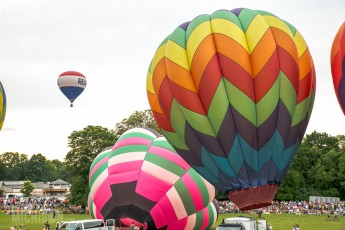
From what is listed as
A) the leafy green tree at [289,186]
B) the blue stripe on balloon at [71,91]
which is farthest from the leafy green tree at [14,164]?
the blue stripe on balloon at [71,91]

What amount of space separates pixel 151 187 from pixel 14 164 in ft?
446

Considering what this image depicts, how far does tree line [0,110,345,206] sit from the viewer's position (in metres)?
49.0

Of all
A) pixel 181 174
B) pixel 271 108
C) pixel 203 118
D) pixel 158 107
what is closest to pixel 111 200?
pixel 181 174

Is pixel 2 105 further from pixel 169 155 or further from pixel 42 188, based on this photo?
pixel 42 188

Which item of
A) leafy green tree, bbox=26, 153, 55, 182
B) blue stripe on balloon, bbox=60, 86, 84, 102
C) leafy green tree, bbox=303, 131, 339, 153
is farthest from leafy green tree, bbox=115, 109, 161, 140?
leafy green tree, bbox=26, 153, 55, 182

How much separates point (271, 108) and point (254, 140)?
1073 mm

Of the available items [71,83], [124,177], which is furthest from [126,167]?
[71,83]

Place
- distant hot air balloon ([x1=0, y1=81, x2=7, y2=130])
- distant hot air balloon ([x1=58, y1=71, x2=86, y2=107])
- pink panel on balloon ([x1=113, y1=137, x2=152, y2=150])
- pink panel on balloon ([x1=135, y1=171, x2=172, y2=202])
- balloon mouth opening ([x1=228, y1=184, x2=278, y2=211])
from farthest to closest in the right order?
distant hot air balloon ([x1=58, y1=71, x2=86, y2=107]) < distant hot air balloon ([x1=0, y1=81, x2=7, y2=130]) < pink panel on balloon ([x1=113, y1=137, x2=152, y2=150]) < pink panel on balloon ([x1=135, y1=171, x2=172, y2=202]) < balloon mouth opening ([x1=228, y1=184, x2=278, y2=211])

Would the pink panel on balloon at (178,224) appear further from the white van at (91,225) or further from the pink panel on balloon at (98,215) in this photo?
the pink panel on balloon at (98,215)

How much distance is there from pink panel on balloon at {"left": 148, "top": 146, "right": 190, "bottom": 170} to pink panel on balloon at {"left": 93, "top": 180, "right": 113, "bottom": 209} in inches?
86.9

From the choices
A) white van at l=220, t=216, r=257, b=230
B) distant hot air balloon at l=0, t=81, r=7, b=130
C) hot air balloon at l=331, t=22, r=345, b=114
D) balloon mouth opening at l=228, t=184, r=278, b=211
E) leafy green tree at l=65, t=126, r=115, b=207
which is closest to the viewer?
hot air balloon at l=331, t=22, r=345, b=114

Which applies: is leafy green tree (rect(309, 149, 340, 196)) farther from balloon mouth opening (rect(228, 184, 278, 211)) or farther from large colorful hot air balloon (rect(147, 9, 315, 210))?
balloon mouth opening (rect(228, 184, 278, 211))

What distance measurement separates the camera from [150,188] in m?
19.4

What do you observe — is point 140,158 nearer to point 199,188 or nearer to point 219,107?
point 199,188
